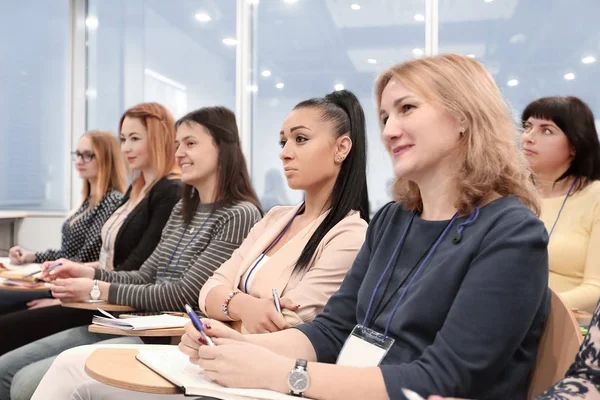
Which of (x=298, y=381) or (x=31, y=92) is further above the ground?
(x=31, y=92)

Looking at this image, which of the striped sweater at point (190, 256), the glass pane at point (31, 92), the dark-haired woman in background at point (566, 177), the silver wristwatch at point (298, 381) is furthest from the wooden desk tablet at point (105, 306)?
the glass pane at point (31, 92)

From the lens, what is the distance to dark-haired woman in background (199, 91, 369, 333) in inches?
78.9

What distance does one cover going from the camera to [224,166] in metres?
2.88

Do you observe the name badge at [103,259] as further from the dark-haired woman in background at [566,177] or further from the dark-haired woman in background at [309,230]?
the dark-haired woman in background at [566,177]

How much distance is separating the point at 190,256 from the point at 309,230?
0.75 metres

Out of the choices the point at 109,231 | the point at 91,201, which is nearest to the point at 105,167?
the point at 91,201

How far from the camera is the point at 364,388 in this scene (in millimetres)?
1241

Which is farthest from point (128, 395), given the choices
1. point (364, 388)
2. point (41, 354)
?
point (41, 354)

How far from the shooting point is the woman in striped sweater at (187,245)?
2605 mm

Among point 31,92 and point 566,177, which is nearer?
point 566,177

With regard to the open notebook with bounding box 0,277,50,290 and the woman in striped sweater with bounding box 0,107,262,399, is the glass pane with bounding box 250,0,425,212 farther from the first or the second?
the open notebook with bounding box 0,277,50,290

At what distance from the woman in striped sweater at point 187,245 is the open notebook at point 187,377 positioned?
984mm

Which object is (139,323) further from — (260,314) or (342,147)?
(342,147)

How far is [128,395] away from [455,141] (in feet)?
3.63
